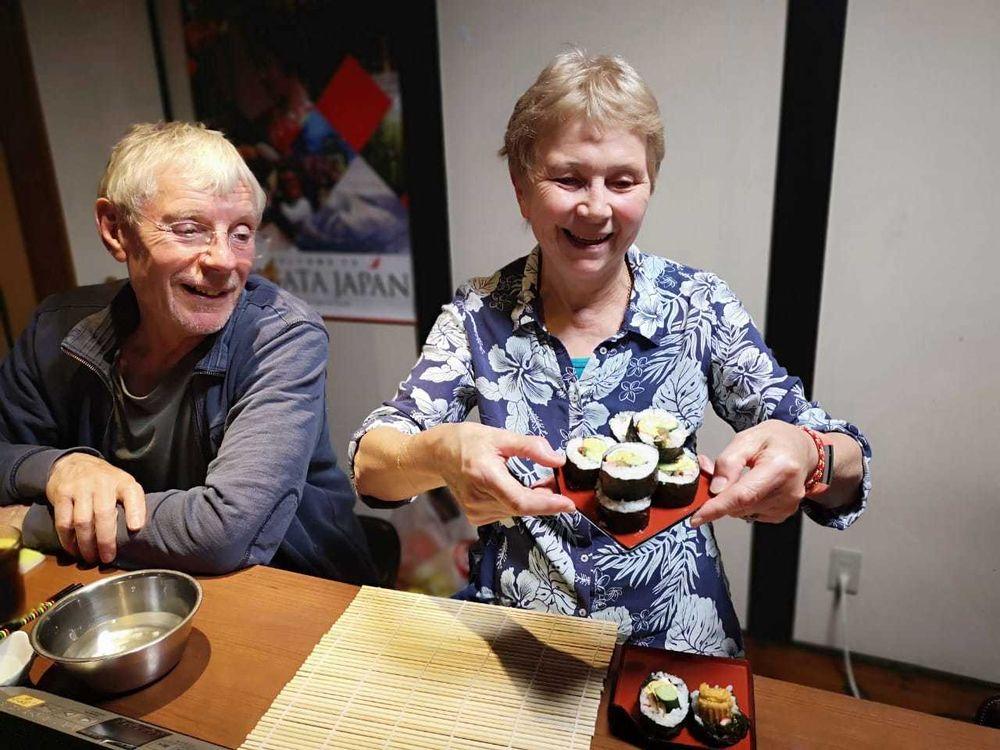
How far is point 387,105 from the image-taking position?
273 cm

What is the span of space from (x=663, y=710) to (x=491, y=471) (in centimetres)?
39

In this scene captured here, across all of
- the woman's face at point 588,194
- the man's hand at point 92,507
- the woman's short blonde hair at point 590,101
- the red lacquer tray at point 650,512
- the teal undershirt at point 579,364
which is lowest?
the man's hand at point 92,507

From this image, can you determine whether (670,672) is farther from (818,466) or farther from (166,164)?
(166,164)

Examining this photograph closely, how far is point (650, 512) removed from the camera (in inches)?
42.6

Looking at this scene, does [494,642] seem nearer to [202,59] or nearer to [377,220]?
[377,220]

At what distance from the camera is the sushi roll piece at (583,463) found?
46.8 inches

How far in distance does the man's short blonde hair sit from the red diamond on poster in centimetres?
130

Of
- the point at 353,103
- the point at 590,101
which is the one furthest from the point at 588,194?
the point at 353,103

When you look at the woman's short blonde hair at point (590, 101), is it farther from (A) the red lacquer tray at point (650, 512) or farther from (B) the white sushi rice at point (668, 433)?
(A) the red lacquer tray at point (650, 512)

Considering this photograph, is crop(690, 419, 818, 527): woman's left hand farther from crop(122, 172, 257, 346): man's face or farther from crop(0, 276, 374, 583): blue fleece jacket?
crop(122, 172, 257, 346): man's face

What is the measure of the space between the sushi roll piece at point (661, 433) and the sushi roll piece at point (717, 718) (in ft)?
1.25

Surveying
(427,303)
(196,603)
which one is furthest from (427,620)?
(427,303)

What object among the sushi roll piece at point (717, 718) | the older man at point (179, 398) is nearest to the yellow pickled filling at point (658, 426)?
the sushi roll piece at point (717, 718)

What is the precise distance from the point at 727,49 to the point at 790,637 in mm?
2076
